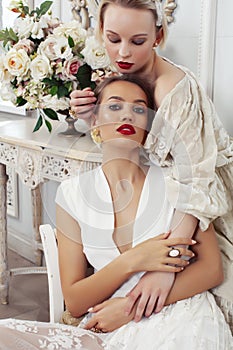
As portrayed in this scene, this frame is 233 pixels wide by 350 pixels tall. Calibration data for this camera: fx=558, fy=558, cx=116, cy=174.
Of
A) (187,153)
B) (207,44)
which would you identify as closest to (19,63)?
(207,44)

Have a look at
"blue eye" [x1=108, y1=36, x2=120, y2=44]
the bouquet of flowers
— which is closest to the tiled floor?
the bouquet of flowers

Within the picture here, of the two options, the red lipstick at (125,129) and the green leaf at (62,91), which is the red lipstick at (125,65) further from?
the green leaf at (62,91)

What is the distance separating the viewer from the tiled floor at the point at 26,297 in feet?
7.65

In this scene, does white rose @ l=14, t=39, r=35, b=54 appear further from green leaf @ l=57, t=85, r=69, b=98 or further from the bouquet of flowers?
green leaf @ l=57, t=85, r=69, b=98

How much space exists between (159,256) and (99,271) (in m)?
0.15

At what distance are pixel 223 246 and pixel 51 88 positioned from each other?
30.2 inches

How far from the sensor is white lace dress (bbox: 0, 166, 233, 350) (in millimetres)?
1131

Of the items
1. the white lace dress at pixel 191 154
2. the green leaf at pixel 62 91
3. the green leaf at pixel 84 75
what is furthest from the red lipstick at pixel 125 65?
the green leaf at pixel 62 91

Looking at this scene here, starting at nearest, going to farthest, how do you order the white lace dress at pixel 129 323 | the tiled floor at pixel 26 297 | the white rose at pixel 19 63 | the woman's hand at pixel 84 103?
1. the white lace dress at pixel 129 323
2. the woman's hand at pixel 84 103
3. the white rose at pixel 19 63
4. the tiled floor at pixel 26 297

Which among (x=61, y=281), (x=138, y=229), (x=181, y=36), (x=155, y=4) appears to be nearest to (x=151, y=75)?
(x=155, y=4)

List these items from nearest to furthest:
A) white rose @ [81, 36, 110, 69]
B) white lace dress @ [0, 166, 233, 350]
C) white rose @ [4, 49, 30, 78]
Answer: white lace dress @ [0, 166, 233, 350]
white rose @ [81, 36, 110, 69]
white rose @ [4, 49, 30, 78]

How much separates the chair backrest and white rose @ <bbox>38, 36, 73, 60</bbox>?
22.0 inches

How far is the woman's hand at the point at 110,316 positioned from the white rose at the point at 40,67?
31.1 inches

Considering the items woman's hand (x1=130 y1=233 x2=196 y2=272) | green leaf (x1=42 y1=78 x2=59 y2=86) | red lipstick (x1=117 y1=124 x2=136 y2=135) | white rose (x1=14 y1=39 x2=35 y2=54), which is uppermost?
white rose (x1=14 y1=39 x2=35 y2=54)
